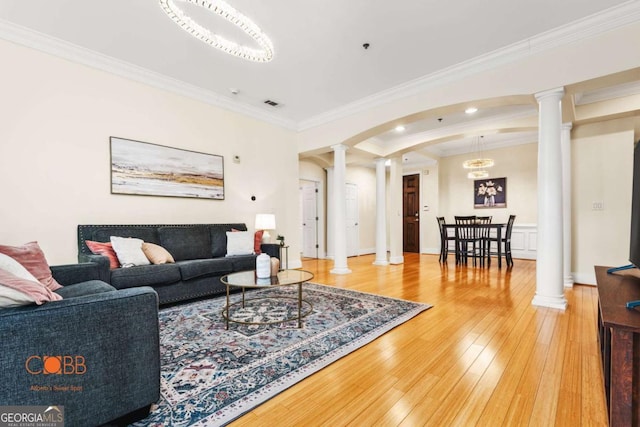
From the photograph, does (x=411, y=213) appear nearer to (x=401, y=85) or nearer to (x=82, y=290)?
(x=401, y=85)

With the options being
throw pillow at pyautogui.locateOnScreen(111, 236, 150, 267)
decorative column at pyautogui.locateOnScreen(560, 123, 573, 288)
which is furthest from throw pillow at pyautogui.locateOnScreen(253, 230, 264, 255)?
decorative column at pyautogui.locateOnScreen(560, 123, 573, 288)

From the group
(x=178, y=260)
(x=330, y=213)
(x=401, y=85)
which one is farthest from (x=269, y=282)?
(x=330, y=213)

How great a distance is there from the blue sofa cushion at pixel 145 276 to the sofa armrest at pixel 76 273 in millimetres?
178

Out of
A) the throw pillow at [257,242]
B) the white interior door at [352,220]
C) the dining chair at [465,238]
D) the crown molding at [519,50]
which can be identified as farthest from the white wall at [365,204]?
the throw pillow at [257,242]

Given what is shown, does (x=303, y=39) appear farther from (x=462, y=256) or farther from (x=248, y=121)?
(x=462, y=256)

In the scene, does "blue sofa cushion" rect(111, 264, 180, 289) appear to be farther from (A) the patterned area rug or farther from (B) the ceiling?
(B) the ceiling

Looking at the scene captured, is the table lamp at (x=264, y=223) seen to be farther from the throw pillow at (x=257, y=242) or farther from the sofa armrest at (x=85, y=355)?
the sofa armrest at (x=85, y=355)

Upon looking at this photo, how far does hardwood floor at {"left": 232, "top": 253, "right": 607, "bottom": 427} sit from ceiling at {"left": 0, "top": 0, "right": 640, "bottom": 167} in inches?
101

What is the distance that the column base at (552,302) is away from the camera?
9.91ft

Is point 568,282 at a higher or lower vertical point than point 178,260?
lower

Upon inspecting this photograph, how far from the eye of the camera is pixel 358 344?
220 cm

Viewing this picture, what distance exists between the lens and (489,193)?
7363 mm

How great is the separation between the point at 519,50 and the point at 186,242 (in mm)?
4608

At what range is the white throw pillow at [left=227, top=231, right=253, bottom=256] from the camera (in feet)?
13.5
